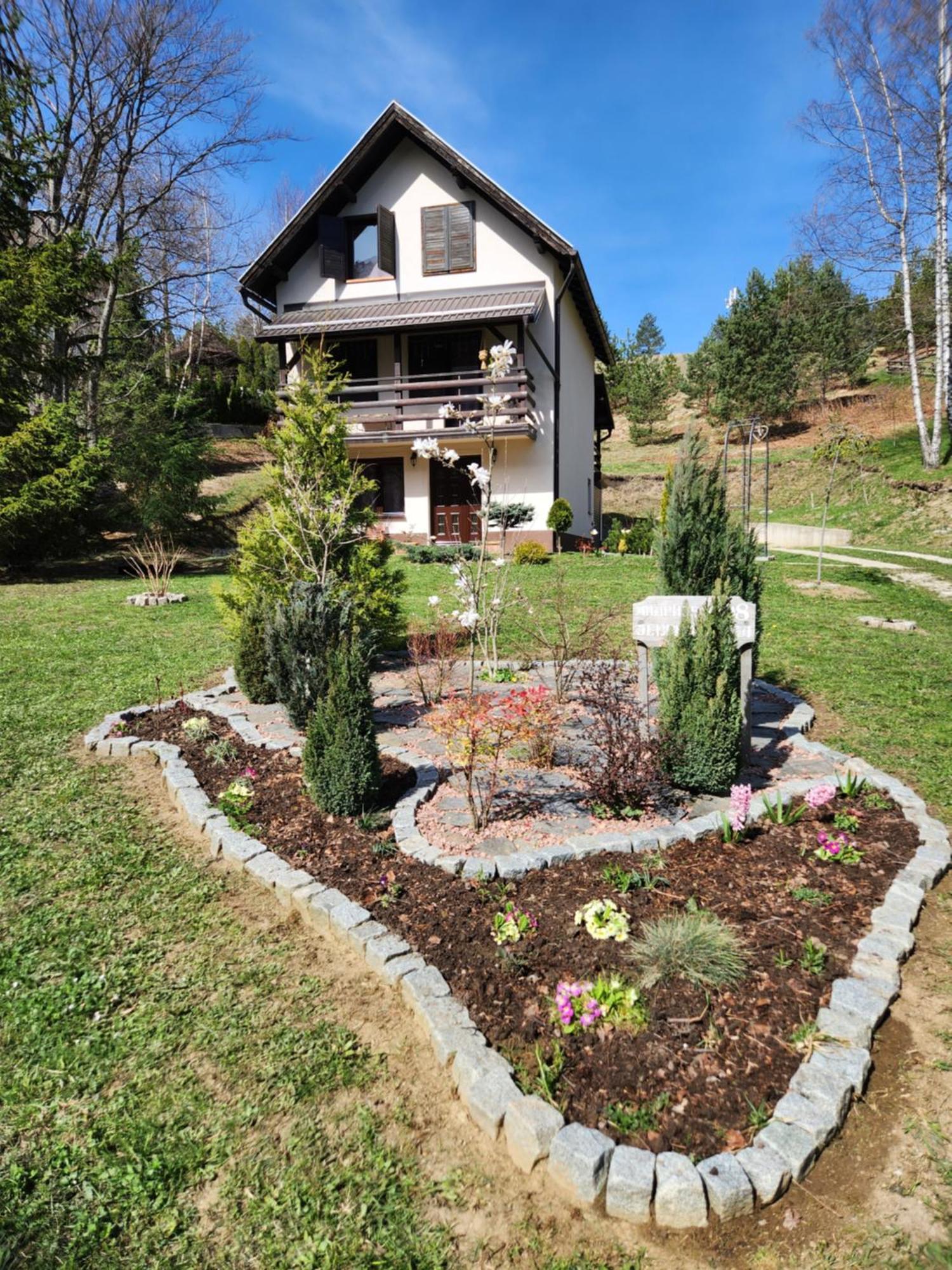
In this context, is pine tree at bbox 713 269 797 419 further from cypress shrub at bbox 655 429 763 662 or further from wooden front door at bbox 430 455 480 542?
cypress shrub at bbox 655 429 763 662

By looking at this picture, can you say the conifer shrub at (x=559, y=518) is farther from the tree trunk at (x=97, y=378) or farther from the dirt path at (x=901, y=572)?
the tree trunk at (x=97, y=378)

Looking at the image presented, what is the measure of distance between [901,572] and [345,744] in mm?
14076

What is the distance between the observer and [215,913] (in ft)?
11.7

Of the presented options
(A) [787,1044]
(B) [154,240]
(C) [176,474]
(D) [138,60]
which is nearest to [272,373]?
(B) [154,240]

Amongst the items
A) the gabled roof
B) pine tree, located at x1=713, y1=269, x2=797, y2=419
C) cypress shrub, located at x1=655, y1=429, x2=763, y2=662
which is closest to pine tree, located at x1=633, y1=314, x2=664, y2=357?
pine tree, located at x1=713, y1=269, x2=797, y2=419

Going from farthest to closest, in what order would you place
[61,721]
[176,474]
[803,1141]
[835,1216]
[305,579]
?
[176,474], [305,579], [61,721], [803,1141], [835,1216]

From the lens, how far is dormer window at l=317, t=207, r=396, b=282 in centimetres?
1739

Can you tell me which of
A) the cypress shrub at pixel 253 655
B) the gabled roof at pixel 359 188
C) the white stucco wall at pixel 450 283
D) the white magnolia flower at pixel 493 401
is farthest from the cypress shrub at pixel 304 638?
the gabled roof at pixel 359 188

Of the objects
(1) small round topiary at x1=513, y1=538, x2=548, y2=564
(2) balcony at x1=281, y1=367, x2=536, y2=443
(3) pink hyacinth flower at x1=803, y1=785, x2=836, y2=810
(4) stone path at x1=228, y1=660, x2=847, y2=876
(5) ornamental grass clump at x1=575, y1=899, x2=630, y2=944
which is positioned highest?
(2) balcony at x1=281, y1=367, x2=536, y2=443

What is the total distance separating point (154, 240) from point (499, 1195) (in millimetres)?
25695

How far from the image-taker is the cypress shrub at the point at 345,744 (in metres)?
4.15

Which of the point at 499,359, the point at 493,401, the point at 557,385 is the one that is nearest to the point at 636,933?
the point at 493,401

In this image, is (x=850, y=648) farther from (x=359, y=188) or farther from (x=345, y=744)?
(x=359, y=188)

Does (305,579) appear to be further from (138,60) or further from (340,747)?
(138,60)
